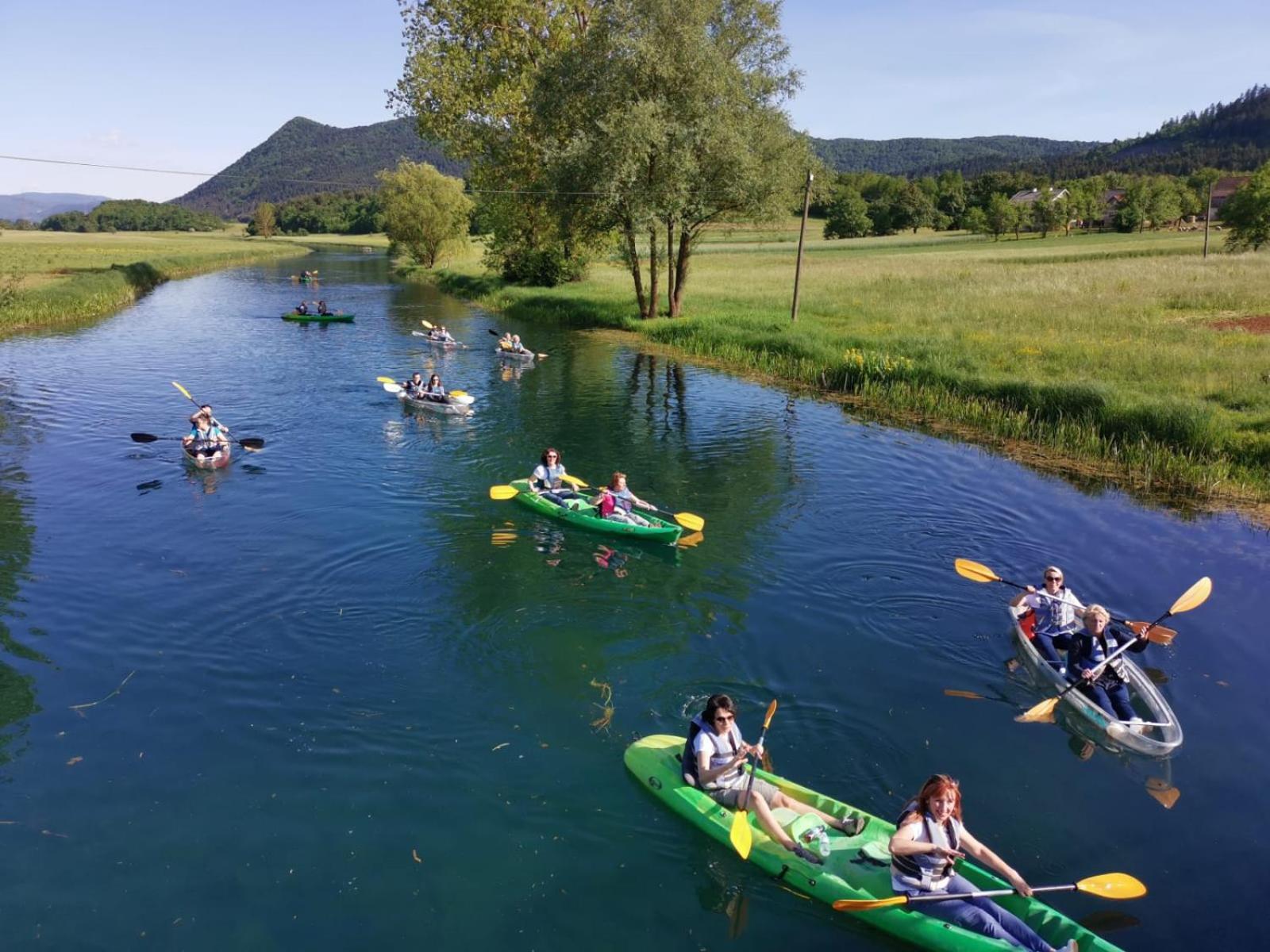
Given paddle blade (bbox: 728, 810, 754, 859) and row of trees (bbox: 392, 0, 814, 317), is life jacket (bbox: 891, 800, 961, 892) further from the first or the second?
row of trees (bbox: 392, 0, 814, 317)

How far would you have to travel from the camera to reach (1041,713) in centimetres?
1039

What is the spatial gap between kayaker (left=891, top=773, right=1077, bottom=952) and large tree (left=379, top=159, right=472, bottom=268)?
244 ft

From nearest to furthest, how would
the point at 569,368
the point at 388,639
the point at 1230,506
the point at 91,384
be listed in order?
1. the point at 388,639
2. the point at 1230,506
3. the point at 91,384
4. the point at 569,368

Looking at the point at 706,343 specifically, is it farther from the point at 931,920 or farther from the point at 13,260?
the point at 13,260

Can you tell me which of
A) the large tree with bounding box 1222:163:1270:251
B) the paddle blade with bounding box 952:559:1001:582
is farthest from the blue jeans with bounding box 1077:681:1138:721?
the large tree with bounding box 1222:163:1270:251

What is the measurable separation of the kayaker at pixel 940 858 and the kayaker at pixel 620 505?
8975 mm

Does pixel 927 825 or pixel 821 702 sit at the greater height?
pixel 927 825

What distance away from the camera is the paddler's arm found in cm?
720

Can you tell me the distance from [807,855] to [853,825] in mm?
643

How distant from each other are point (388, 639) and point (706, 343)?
24876 millimetres

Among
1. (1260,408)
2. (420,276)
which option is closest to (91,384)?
(1260,408)

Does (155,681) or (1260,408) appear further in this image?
(1260,408)

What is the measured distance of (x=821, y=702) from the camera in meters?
10.8

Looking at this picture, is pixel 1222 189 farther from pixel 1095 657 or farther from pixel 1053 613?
pixel 1095 657
